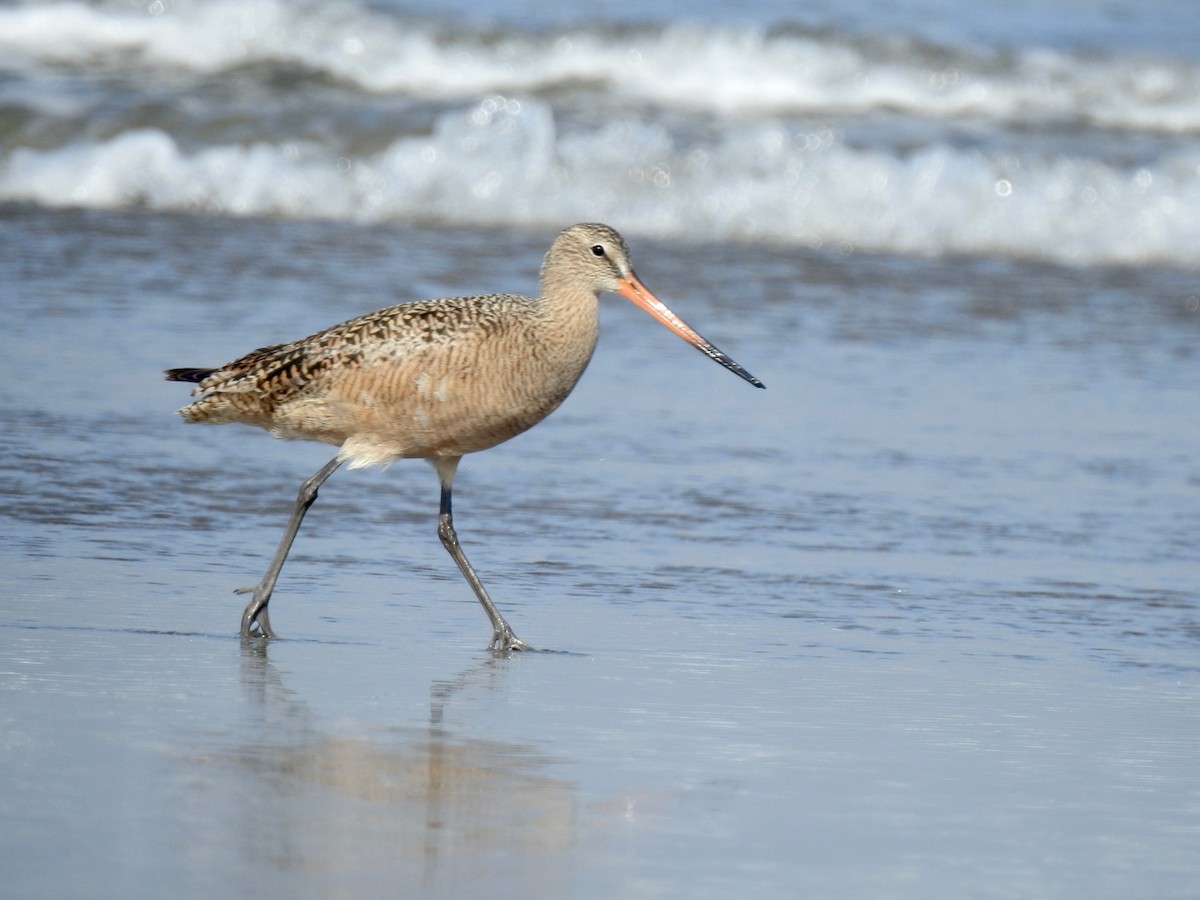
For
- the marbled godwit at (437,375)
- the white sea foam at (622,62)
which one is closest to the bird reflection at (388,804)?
the marbled godwit at (437,375)

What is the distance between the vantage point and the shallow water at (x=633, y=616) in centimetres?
358

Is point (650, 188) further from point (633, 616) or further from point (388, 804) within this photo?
point (388, 804)

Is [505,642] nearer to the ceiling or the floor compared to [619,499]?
nearer to the floor

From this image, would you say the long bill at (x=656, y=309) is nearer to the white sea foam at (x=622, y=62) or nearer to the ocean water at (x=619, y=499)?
the ocean water at (x=619, y=499)

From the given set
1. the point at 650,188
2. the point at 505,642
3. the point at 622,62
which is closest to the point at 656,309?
the point at 505,642

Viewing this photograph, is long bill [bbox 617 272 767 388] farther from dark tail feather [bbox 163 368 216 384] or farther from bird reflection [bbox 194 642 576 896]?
bird reflection [bbox 194 642 576 896]

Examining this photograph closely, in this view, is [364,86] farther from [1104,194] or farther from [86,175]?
[1104,194]

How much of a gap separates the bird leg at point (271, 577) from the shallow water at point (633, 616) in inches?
4.4

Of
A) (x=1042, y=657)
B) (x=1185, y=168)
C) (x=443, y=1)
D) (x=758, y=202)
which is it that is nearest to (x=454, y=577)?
(x=1042, y=657)

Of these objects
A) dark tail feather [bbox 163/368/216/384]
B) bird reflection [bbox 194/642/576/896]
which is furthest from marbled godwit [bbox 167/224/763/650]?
bird reflection [bbox 194/642/576/896]

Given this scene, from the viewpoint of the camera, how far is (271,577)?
5207mm

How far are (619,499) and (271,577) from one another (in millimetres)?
1870

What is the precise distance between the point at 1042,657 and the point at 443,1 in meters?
14.1

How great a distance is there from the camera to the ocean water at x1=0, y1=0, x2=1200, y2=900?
370cm
